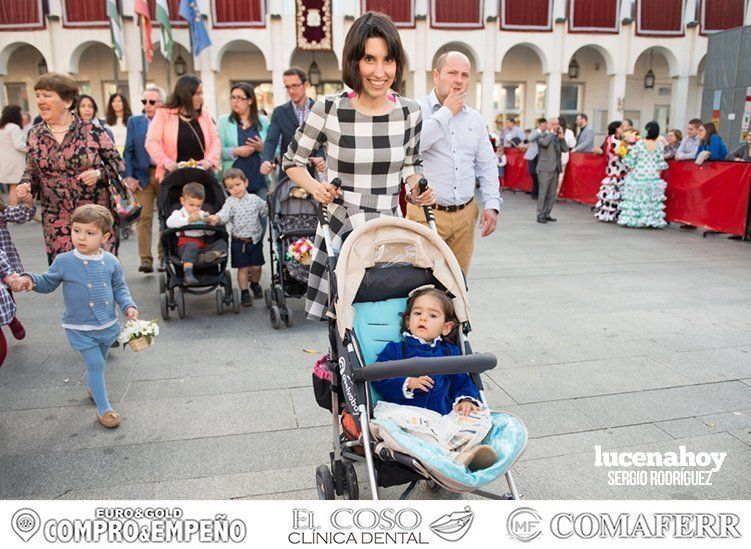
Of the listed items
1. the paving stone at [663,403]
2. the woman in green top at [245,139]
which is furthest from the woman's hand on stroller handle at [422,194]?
the woman in green top at [245,139]

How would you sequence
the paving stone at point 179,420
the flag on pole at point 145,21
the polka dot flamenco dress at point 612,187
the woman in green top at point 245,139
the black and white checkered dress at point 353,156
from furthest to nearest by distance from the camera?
the flag on pole at point 145,21 → the polka dot flamenco dress at point 612,187 → the woman in green top at point 245,139 → the paving stone at point 179,420 → the black and white checkered dress at point 353,156

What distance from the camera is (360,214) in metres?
2.96

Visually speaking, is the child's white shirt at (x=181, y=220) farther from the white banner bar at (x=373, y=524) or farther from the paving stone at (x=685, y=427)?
the paving stone at (x=685, y=427)

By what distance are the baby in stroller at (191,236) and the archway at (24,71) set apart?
64.7 feet

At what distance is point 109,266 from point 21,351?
1.75 meters

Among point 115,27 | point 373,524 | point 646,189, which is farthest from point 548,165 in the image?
point 115,27

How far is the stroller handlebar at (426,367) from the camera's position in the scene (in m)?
2.28

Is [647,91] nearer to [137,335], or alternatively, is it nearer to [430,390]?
[137,335]

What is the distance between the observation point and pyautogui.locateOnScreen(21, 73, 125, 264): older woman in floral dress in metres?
4.47

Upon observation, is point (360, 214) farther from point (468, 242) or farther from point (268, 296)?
point (268, 296)

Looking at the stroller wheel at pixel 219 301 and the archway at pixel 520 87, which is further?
the archway at pixel 520 87

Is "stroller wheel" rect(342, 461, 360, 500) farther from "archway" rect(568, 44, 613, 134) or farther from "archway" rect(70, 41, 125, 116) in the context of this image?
"archway" rect(568, 44, 613, 134)

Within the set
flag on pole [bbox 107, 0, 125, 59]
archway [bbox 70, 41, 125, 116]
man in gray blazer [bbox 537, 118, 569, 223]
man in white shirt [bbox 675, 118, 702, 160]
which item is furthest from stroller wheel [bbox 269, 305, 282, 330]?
archway [bbox 70, 41, 125, 116]

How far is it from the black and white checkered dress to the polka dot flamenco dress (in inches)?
376
